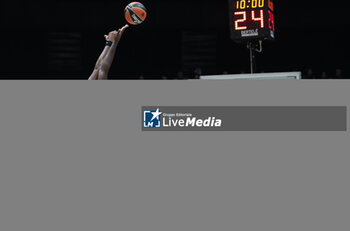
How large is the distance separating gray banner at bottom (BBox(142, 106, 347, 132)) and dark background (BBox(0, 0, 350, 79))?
7746 millimetres

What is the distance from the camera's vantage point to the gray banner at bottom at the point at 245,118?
3.43 metres

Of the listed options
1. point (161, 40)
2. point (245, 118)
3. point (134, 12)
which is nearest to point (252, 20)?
point (134, 12)

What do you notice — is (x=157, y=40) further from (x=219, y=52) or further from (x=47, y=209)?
(x=47, y=209)

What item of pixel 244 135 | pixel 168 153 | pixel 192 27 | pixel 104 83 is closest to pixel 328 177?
pixel 244 135

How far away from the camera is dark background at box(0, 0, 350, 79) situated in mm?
10734

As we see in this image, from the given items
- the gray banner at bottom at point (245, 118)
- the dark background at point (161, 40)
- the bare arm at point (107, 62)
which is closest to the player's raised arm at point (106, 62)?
the bare arm at point (107, 62)

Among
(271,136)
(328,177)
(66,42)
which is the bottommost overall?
(328,177)

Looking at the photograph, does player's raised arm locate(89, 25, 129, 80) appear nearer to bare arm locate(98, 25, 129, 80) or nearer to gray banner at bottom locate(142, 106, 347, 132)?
bare arm locate(98, 25, 129, 80)

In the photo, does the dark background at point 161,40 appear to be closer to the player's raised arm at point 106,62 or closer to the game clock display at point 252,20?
the game clock display at point 252,20

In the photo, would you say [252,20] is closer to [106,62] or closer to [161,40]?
[106,62]

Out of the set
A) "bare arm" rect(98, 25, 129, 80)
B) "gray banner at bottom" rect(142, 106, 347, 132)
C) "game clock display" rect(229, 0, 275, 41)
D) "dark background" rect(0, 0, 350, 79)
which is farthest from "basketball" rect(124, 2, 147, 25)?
"dark background" rect(0, 0, 350, 79)

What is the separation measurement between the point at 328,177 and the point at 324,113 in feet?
1.55

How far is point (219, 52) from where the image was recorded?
11.6 metres

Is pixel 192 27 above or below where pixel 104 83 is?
above
